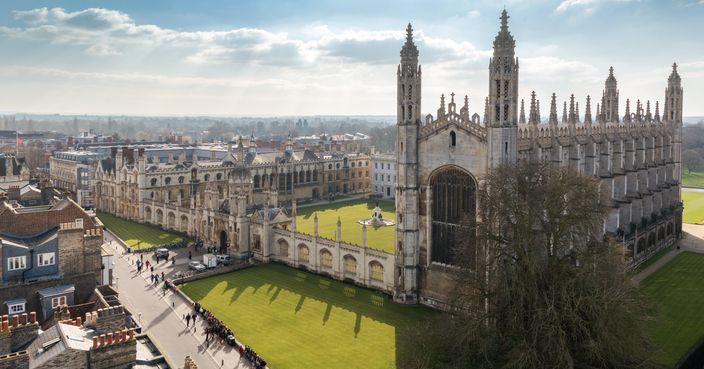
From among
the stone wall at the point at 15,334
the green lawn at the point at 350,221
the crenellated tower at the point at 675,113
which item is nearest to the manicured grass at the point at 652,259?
the crenellated tower at the point at 675,113

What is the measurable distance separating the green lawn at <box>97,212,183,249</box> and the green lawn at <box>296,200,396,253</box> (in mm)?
14916

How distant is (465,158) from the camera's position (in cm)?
3606

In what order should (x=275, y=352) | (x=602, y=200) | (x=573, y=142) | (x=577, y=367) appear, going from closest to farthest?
(x=577, y=367) < (x=602, y=200) < (x=275, y=352) < (x=573, y=142)

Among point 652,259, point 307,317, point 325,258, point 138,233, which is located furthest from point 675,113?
point 138,233

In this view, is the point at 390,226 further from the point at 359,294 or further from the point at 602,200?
the point at 602,200

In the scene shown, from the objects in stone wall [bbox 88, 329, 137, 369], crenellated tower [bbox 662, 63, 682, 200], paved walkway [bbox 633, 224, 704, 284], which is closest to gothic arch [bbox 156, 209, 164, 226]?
stone wall [bbox 88, 329, 137, 369]

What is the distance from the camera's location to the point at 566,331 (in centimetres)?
2244

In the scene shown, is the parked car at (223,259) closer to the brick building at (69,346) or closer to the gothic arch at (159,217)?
the gothic arch at (159,217)

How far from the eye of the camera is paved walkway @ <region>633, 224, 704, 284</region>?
46.1 meters

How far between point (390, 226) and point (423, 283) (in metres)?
30.0

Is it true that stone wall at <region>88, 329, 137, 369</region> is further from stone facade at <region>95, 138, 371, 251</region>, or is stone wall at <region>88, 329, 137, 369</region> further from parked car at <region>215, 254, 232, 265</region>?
stone facade at <region>95, 138, 371, 251</region>

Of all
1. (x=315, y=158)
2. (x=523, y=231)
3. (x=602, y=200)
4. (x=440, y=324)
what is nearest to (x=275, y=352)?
(x=440, y=324)

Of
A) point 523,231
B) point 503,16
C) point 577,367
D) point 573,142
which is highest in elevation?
point 503,16

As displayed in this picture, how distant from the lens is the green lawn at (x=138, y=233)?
58.6m
